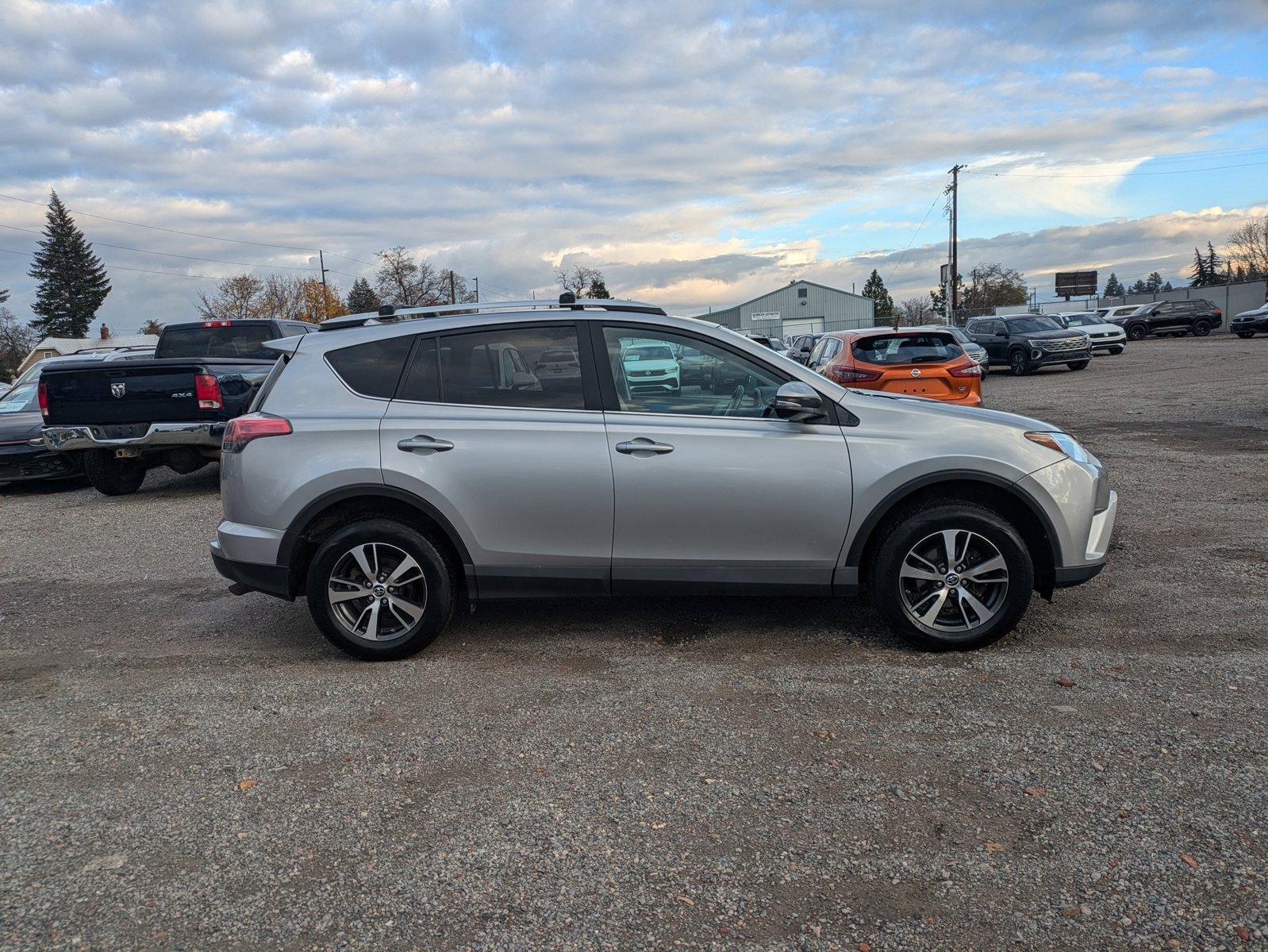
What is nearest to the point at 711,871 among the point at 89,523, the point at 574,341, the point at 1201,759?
the point at 1201,759

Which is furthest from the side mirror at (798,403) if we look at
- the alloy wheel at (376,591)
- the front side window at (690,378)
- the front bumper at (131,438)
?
the front bumper at (131,438)

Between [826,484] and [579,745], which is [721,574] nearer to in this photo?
[826,484]

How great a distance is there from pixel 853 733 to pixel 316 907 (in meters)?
2.15

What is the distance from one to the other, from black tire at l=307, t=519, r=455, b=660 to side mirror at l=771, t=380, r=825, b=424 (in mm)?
1895

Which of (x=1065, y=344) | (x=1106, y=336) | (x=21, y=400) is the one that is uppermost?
(x=1106, y=336)

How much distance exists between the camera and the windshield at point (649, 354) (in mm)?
4988

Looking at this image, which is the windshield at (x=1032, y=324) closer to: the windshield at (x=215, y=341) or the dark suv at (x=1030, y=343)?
the dark suv at (x=1030, y=343)

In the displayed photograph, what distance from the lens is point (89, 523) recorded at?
32.0 ft

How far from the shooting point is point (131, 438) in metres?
10.1

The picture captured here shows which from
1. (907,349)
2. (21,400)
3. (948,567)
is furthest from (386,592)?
(21,400)

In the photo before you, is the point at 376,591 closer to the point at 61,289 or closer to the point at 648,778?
the point at 648,778

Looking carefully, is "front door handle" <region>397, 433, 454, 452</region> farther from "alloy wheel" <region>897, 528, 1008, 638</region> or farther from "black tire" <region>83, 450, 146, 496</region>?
"black tire" <region>83, 450, 146, 496</region>

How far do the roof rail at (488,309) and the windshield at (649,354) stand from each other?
0.29 m

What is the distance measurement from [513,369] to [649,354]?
0.72m
